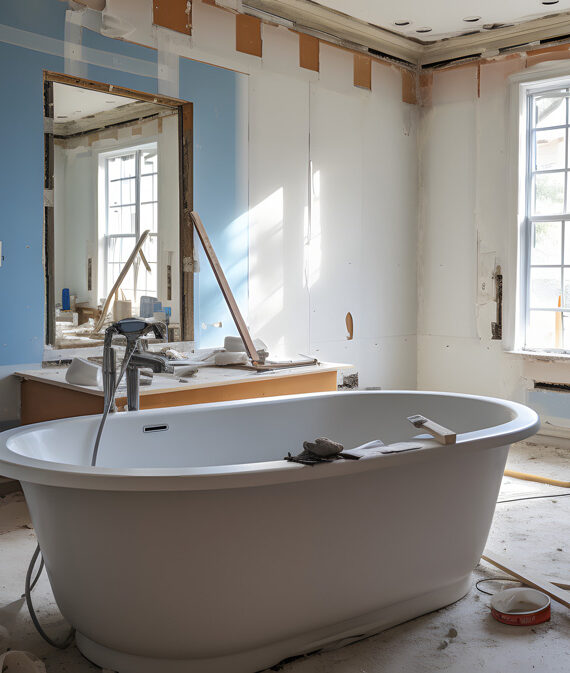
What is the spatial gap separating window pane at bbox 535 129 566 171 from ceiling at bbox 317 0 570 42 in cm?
69

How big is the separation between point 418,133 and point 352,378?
71.1 inches

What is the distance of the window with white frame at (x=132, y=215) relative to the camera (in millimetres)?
3457

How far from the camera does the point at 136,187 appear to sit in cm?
358

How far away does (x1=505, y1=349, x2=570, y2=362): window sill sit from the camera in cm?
440

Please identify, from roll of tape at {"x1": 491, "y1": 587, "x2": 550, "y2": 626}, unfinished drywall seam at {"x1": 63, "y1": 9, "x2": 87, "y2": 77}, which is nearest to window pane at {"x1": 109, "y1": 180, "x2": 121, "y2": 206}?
unfinished drywall seam at {"x1": 63, "y1": 9, "x2": 87, "y2": 77}

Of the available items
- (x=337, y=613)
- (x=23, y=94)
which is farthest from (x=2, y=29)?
(x=337, y=613)

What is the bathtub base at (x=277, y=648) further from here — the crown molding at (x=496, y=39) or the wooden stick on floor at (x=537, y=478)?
the crown molding at (x=496, y=39)

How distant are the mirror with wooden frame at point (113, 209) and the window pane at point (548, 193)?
2.26 metres

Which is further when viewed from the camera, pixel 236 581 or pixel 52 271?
pixel 52 271

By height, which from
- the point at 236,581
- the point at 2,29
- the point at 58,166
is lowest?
the point at 236,581

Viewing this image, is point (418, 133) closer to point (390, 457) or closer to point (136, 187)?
point (136, 187)

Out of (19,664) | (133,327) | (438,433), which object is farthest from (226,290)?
(19,664)

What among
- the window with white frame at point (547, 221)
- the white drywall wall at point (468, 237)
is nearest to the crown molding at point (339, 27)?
the white drywall wall at point (468, 237)

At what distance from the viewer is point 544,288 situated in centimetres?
465
